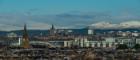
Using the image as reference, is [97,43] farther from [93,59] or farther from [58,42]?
[93,59]

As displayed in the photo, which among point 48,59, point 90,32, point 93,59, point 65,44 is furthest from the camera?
point 90,32

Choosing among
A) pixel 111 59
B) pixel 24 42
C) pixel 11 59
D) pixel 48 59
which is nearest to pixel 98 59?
pixel 111 59

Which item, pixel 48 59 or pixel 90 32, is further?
pixel 90 32

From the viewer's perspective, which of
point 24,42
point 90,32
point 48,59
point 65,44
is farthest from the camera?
point 90,32

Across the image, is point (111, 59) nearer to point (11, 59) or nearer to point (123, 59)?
point (123, 59)

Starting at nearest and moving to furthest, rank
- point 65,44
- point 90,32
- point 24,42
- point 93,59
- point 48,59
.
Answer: point 93,59
point 48,59
point 24,42
point 65,44
point 90,32

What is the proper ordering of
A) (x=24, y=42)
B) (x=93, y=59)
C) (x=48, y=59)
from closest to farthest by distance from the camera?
1. (x=93, y=59)
2. (x=48, y=59)
3. (x=24, y=42)

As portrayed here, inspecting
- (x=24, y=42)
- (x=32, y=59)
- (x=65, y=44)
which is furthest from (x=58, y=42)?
(x=32, y=59)

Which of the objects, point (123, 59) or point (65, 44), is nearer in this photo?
point (123, 59)

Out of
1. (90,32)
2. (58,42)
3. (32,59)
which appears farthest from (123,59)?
(90,32)
